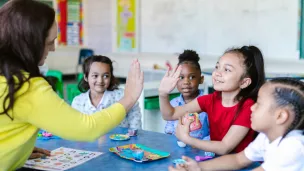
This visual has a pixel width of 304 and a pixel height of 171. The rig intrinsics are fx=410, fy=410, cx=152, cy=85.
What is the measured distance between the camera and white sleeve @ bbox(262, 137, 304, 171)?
1185 millimetres

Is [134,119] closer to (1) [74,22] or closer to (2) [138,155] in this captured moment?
(2) [138,155]

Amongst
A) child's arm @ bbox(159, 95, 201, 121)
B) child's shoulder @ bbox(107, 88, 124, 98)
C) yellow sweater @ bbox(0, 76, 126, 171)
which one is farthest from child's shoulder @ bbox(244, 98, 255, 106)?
child's shoulder @ bbox(107, 88, 124, 98)

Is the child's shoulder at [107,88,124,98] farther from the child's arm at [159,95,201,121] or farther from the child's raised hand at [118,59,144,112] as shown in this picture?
the child's raised hand at [118,59,144,112]

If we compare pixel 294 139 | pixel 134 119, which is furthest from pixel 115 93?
pixel 294 139

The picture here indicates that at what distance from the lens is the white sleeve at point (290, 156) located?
1.18m

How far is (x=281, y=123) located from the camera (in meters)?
1.25

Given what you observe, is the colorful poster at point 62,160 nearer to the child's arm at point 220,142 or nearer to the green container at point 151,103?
the child's arm at point 220,142

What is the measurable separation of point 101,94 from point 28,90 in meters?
1.51

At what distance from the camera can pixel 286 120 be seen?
1.24m

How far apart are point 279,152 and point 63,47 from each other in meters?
6.49

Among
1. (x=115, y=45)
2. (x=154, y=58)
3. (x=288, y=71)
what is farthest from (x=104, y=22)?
(x=288, y=71)

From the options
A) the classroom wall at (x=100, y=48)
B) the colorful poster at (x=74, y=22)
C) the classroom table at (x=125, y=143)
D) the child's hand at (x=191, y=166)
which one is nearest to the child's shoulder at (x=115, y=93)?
the classroom table at (x=125, y=143)

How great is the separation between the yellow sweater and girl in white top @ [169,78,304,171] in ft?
1.01

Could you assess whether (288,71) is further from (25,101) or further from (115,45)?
(25,101)
